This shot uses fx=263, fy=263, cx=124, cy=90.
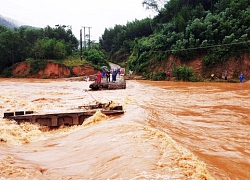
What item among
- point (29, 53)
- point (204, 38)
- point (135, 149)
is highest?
point (204, 38)

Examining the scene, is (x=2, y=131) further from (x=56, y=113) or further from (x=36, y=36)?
(x=36, y=36)

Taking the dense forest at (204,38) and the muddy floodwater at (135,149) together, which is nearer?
the muddy floodwater at (135,149)

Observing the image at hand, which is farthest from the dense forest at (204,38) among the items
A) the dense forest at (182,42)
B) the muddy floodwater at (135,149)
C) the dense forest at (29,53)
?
the muddy floodwater at (135,149)

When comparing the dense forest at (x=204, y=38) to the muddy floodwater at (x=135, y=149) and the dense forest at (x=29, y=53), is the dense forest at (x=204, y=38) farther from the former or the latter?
the muddy floodwater at (x=135, y=149)

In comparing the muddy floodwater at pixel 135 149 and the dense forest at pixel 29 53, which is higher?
the dense forest at pixel 29 53

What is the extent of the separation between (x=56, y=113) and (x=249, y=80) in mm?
23183

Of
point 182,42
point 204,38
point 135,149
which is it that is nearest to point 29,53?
point 182,42

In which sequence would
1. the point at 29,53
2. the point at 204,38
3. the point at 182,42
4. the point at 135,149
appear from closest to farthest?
1. the point at 135,149
2. the point at 204,38
3. the point at 182,42
4. the point at 29,53

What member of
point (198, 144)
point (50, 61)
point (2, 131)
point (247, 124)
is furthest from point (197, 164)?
point (50, 61)

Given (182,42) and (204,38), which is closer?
(204,38)

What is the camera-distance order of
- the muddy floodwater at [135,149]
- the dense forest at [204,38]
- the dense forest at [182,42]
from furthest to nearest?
the dense forest at [182,42]
the dense forest at [204,38]
the muddy floodwater at [135,149]

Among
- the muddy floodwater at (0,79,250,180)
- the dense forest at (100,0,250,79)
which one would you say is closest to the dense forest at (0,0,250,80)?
the dense forest at (100,0,250,79)

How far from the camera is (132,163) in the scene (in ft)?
15.4

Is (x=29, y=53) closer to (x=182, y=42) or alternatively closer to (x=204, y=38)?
(x=182, y=42)
